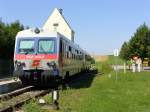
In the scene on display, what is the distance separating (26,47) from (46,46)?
3.61 feet

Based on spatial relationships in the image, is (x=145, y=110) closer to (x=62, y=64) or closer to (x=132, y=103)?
(x=132, y=103)

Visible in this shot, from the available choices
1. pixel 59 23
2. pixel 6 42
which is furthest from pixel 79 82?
pixel 59 23

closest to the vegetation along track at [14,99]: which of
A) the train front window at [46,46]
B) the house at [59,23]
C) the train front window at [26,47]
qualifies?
the train front window at [26,47]

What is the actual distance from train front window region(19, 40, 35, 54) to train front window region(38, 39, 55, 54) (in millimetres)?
436

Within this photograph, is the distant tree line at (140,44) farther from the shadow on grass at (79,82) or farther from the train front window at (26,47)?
the train front window at (26,47)

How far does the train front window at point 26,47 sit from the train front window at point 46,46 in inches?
17.1

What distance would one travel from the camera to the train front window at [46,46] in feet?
87.6

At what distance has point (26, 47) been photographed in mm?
27172

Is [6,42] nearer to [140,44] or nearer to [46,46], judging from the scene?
[46,46]

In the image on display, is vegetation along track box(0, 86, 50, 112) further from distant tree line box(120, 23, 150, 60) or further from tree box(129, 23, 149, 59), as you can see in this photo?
tree box(129, 23, 149, 59)

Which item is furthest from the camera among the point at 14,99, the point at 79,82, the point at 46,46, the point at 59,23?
the point at 59,23

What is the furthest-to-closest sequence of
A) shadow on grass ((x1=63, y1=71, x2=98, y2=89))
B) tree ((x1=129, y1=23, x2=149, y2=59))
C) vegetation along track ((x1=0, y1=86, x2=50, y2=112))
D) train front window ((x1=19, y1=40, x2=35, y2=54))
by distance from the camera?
tree ((x1=129, y1=23, x2=149, y2=59)) < shadow on grass ((x1=63, y1=71, x2=98, y2=89)) < train front window ((x1=19, y1=40, x2=35, y2=54)) < vegetation along track ((x1=0, y1=86, x2=50, y2=112))

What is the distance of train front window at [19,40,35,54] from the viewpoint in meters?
26.9

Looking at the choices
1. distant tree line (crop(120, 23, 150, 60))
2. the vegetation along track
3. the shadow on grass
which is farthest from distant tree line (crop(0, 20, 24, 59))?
distant tree line (crop(120, 23, 150, 60))
